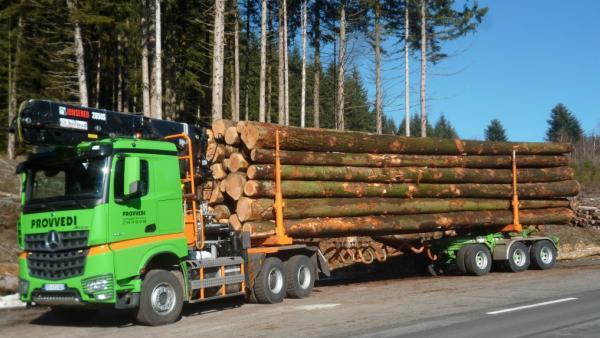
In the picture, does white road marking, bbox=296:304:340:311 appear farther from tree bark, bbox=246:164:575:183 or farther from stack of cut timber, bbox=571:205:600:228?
stack of cut timber, bbox=571:205:600:228

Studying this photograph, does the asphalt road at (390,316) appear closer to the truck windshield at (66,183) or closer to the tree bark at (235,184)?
the truck windshield at (66,183)

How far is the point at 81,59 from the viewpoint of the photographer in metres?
27.7

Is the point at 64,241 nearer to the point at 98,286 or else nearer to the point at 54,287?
the point at 54,287

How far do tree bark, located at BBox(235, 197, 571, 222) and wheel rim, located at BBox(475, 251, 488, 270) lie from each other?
1.32m

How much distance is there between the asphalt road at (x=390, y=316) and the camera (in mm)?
9727

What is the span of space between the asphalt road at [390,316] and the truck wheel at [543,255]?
3.82m

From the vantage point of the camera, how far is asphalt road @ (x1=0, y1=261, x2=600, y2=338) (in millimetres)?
9727

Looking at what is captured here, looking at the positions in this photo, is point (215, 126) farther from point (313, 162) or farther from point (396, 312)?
point (396, 312)

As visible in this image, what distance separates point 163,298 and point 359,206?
6.24m

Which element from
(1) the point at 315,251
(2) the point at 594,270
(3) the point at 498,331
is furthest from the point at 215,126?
(2) the point at 594,270

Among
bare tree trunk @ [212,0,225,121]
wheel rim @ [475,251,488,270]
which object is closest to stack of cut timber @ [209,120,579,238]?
wheel rim @ [475,251,488,270]

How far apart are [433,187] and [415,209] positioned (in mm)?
999

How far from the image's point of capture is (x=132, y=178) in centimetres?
1073

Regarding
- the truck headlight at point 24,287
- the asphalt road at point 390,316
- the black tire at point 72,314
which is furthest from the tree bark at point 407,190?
the truck headlight at point 24,287
